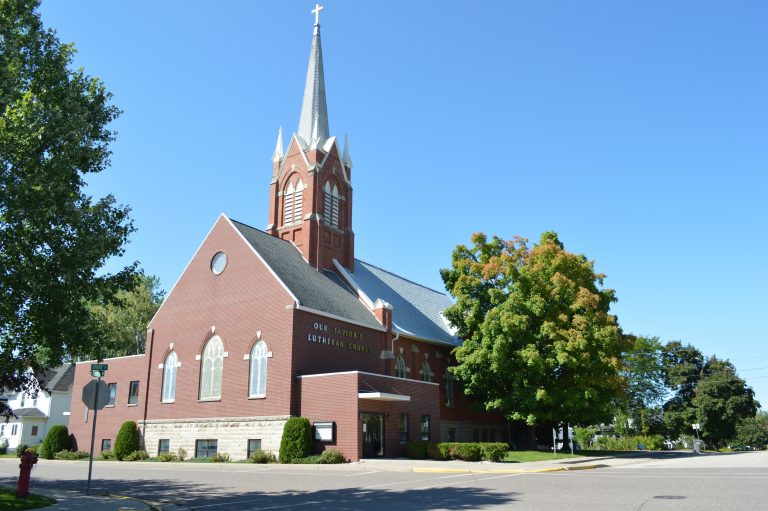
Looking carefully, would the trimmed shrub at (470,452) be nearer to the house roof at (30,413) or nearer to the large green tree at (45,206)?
the large green tree at (45,206)

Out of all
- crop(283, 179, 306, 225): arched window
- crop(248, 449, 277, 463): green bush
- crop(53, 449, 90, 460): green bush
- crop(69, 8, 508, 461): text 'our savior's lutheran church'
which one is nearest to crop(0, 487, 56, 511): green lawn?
crop(248, 449, 277, 463): green bush

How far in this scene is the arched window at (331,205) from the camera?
1668 inches

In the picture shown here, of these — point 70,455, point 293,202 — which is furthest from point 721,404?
point 70,455

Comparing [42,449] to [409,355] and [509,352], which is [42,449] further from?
[509,352]

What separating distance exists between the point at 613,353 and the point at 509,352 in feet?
19.2

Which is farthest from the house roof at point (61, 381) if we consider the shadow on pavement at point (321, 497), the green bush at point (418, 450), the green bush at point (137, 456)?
the shadow on pavement at point (321, 497)

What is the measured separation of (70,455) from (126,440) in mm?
4301

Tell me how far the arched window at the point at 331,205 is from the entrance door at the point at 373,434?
51.1ft

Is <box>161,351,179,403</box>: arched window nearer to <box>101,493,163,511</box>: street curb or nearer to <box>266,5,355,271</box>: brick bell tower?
<box>266,5,355,271</box>: brick bell tower

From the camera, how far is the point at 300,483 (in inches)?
749

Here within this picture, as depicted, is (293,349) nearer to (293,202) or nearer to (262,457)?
(262,457)

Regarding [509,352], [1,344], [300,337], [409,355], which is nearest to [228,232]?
[300,337]

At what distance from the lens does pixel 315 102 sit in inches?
Result: 1834

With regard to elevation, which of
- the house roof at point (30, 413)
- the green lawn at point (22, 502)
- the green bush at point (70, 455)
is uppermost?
the house roof at point (30, 413)
